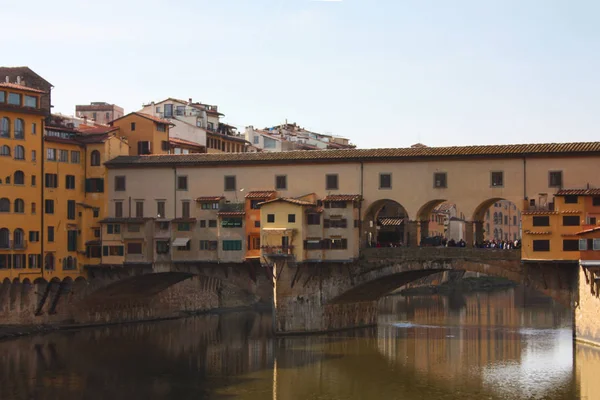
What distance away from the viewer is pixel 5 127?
66.2m

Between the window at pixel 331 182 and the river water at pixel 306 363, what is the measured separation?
29.3 ft

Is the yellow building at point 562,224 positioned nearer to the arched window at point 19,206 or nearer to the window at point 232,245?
the window at point 232,245

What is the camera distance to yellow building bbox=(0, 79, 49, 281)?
66.1m

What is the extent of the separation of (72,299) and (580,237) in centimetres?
→ 3296

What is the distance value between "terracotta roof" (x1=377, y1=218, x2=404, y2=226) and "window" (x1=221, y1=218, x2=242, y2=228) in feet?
63.8

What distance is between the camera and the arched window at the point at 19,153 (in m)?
66.8

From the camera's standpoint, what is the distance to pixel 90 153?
7131 cm

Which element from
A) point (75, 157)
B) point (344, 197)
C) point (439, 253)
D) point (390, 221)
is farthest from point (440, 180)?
point (75, 157)

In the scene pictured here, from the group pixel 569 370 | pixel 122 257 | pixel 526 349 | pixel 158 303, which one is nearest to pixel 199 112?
pixel 158 303

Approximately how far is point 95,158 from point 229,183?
30.9ft

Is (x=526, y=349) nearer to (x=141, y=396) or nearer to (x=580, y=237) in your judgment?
(x=580, y=237)

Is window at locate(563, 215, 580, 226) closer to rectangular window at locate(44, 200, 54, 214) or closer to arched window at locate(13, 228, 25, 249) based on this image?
rectangular window at locate(44, 200, 54, 214)

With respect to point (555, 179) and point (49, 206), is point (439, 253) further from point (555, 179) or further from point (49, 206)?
point (49, 206)

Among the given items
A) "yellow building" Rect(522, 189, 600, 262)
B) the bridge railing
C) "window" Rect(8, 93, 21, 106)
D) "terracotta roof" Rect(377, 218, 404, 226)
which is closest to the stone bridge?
the bridge railing
